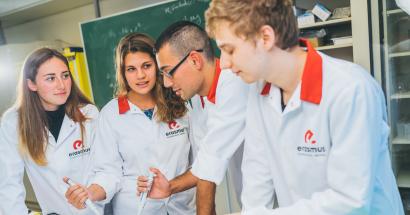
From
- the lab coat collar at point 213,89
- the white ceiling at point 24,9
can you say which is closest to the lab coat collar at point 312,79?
the lab coat collar at point 213,89

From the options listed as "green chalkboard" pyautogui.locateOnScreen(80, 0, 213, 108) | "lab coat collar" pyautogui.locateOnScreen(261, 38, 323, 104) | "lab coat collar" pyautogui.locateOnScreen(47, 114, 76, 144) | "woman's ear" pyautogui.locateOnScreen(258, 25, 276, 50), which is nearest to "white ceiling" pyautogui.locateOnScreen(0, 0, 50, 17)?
"green chalkboard" pyautogui.locateOnScreen(80, 0, 213, 108)

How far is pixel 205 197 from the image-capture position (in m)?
1.35

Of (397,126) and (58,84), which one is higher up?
(58,84)

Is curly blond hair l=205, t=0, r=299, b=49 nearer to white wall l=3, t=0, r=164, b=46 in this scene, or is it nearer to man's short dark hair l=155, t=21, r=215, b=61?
man's short dark hair l=155, t=21, r=215, b=61

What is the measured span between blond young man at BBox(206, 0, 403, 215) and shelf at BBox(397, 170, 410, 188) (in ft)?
2.73

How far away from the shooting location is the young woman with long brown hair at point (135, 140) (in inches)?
56.2

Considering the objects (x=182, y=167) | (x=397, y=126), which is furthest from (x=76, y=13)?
(x=397, y=126)

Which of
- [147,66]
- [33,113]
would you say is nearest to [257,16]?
[147,66]

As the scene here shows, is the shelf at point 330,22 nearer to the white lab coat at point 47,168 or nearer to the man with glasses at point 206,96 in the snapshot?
the man with glasses at point 206,96

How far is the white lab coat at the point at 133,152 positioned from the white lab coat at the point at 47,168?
0.08 meters

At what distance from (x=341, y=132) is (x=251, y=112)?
34cm

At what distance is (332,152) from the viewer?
84cm

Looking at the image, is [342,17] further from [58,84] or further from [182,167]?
[58,84]

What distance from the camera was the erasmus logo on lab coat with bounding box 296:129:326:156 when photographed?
36.0 inches
